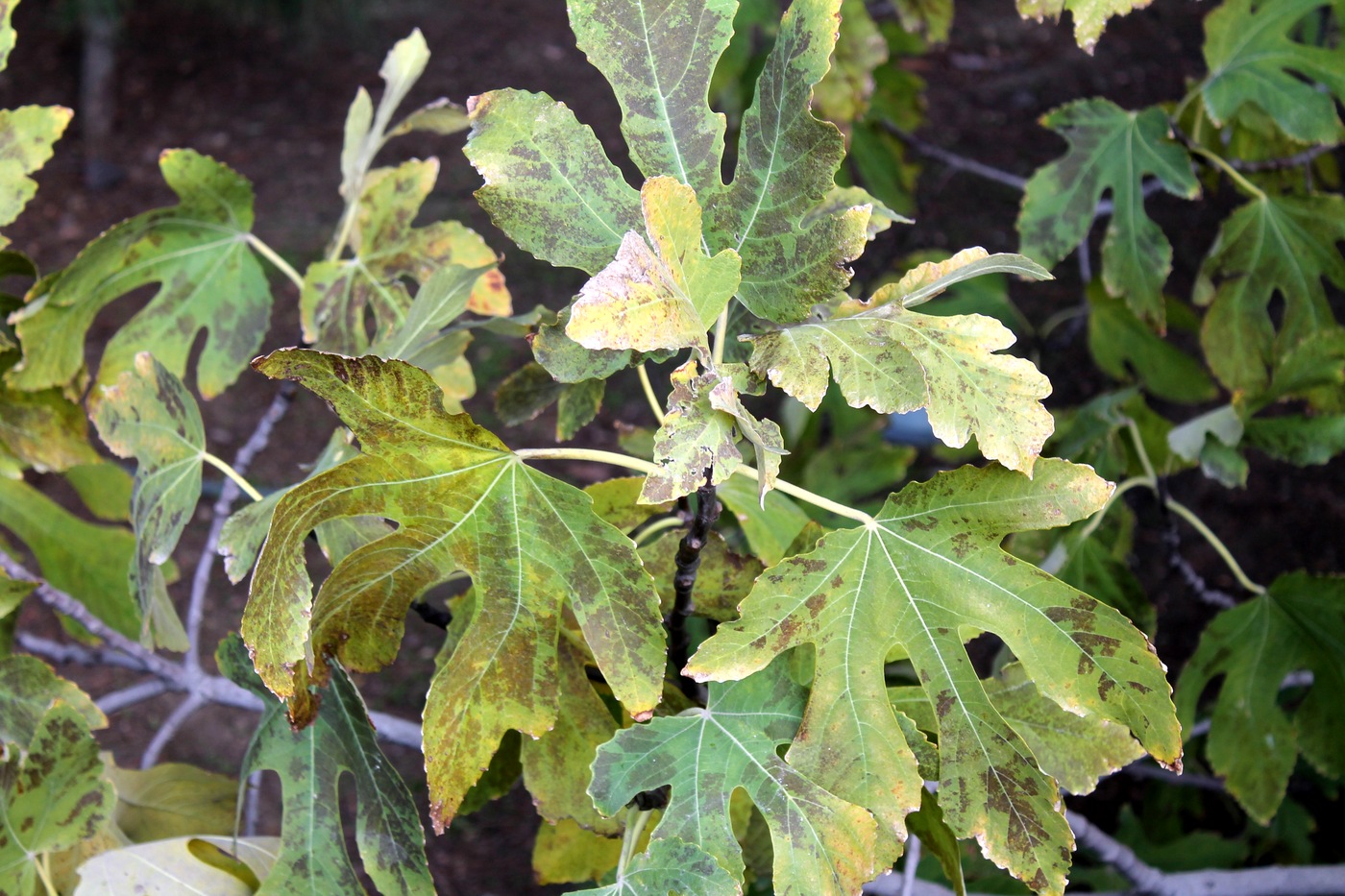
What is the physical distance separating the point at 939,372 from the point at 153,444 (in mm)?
691

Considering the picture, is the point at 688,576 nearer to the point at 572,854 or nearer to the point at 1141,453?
the point at 572,854

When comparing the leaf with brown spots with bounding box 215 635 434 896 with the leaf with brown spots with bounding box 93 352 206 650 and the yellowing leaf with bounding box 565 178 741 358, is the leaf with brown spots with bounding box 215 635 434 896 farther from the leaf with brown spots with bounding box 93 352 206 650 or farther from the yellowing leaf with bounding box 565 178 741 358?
the yellowing leaf with bounding box 565 178 741 358

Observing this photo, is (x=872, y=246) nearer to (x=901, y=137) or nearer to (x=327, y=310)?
(x=901, y=137)

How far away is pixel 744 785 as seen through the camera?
727 millimetres

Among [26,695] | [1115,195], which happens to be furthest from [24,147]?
[1115,195]

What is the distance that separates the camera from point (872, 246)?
3721mm

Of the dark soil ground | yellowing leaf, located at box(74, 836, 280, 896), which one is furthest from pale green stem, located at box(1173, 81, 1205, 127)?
yellowing leaf, located at box(74, 836, 280, 896)

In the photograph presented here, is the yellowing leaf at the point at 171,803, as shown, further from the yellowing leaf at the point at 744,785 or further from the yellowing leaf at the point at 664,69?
the yellowing leaf at the point at 664,69

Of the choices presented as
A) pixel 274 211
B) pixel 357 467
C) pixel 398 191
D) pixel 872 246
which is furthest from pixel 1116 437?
pixel 274 211

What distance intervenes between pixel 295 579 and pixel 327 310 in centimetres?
55

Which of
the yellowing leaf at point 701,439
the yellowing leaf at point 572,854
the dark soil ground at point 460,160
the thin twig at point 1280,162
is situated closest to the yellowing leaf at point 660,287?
the yellowing leaf at point 701,439

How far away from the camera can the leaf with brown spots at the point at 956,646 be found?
68 cm

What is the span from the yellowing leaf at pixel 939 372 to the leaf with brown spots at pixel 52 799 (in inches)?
27.7

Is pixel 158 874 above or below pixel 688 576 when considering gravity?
below
